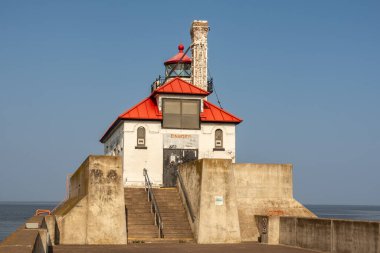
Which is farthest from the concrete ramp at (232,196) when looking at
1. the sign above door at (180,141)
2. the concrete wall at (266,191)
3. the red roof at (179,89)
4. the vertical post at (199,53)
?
the vertical post at (199,53)

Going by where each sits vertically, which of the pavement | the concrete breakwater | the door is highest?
the door

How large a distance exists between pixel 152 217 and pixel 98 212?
3156mm

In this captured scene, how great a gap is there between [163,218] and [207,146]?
8248mm

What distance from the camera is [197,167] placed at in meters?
26.5

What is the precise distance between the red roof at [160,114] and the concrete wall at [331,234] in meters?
10.7

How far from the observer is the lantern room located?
141 feet

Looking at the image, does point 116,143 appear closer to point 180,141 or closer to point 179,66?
point 180,141

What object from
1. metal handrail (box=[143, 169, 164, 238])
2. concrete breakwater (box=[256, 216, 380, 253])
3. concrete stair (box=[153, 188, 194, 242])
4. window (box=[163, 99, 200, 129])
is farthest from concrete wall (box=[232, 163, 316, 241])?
window (box=[163, 99, 200, 129])

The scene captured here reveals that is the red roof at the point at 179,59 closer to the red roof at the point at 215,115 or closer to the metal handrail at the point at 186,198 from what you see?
the red roof at the point at 215,115

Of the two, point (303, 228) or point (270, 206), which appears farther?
point (270, 206)

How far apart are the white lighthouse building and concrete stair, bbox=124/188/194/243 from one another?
2951 millimetres

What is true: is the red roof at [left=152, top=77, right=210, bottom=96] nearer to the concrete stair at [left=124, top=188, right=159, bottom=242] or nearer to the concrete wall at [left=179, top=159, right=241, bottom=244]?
the concrete stair at [left=124, top=188, right=159, bottom=242]

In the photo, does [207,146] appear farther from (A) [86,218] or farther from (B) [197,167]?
(A) [86,218]

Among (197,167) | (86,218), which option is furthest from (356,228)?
(86,218)
